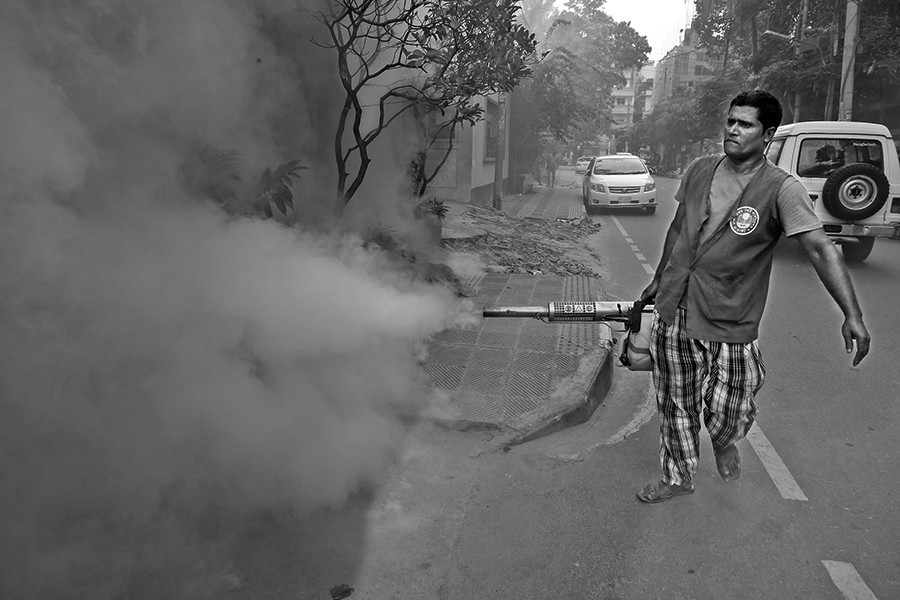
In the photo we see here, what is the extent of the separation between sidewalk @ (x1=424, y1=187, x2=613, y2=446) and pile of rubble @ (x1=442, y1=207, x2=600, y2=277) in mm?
2210

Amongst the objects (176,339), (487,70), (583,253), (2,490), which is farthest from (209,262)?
(583,253)

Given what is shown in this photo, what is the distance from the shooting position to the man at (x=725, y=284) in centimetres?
240

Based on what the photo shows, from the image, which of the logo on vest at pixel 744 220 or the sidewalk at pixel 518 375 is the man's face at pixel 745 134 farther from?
the sidewalk at pixel 518 375

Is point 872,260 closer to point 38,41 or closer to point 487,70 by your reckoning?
point 487,70

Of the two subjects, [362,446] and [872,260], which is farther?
[872,260]

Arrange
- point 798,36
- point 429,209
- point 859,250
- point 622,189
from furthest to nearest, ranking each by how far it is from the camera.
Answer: point 798,36 → point 622,189 → point 859,250 → point 429,209

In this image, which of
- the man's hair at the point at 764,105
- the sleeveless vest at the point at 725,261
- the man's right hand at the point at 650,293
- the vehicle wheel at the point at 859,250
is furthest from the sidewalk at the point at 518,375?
the vehicle wheel at the point at 859,250

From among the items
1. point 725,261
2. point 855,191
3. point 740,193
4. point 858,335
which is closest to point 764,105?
point 740,193

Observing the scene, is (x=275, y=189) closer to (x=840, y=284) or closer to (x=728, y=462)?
(x=728, y=462)

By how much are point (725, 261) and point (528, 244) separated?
7355 mm

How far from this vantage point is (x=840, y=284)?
2.35 meters

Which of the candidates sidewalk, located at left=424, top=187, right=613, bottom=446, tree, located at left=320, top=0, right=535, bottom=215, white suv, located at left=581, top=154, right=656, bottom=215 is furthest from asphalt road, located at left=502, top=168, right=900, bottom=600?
white suv, located at left=581, top=154, right=656, bottom=215

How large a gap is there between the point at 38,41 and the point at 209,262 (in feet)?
3.94

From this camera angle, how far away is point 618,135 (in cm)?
7544
